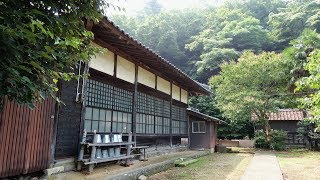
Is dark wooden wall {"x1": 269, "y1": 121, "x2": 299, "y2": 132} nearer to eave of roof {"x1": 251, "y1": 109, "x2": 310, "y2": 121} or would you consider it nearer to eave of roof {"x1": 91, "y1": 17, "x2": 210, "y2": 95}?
eave of roof {"x1": 251, "y1": 109, "x2": 310, "y2": 121}

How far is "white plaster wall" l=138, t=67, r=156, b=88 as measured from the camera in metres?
12.4

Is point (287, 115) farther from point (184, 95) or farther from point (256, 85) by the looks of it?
point (184, 95)

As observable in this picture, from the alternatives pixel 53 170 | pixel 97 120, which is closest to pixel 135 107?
pixel 97 120

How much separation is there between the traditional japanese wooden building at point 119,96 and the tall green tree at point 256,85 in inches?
299

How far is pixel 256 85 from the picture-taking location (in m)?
21.9

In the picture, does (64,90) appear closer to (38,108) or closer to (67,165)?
(38,108)

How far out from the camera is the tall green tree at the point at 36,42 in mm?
3143

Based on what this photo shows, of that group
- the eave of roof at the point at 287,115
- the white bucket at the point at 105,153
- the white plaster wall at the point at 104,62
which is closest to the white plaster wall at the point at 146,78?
the white plaster wall at the point at 104,62

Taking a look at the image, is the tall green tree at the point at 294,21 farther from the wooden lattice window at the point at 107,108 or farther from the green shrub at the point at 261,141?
the wooden lattice window at the point at 107,108

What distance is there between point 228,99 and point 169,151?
8.92 m

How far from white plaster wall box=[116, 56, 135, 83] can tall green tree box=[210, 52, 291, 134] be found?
39.6ft

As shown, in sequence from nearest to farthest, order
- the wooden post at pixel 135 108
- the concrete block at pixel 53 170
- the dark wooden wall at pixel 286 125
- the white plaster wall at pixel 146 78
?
1. the concrete block at pixel 53 170
2. the wooden post at pixel 135 108
3. the white plaster wall at pixel 146 78
4. the dark wooden wall at pixel 286 125

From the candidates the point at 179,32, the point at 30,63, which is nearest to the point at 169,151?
the point at 30,63

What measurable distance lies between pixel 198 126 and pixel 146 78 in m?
8.75
